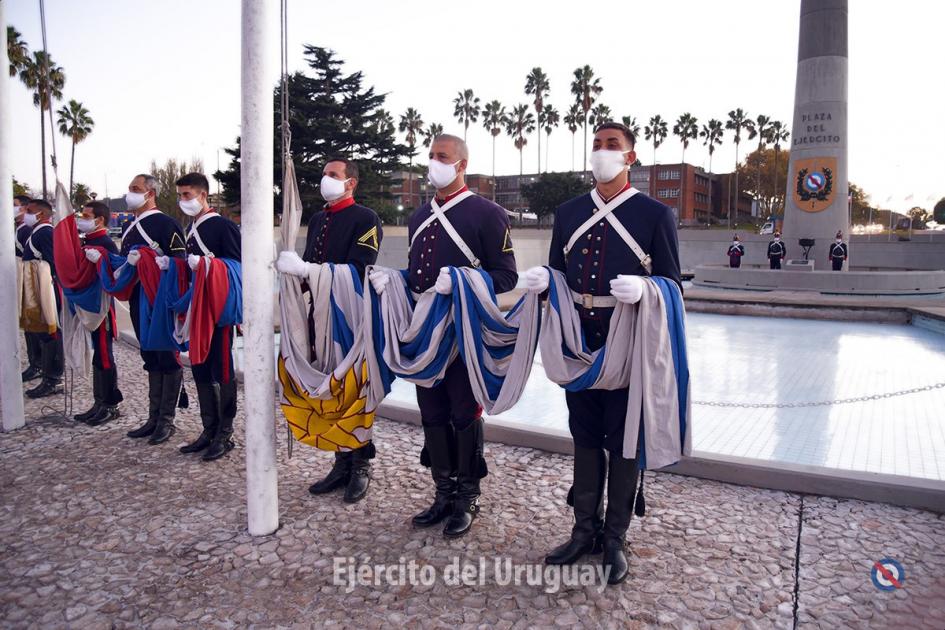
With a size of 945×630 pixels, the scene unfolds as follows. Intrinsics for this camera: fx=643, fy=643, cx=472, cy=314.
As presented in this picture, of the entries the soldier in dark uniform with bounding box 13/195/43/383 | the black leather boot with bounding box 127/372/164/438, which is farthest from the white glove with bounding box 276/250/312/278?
the soldier in dark uniform with bounding box 13/195/43/383

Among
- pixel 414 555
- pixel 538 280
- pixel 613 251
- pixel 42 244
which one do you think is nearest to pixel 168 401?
pixel 42 244

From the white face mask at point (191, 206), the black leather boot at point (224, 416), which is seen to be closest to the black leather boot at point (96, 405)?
the black leather boot at point (224, 416)

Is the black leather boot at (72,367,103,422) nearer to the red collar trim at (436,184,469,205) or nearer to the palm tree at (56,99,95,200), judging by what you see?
the red collar trim at (436,184,469,205)

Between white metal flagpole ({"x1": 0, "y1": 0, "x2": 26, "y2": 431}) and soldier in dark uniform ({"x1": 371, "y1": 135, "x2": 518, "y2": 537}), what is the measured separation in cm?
433

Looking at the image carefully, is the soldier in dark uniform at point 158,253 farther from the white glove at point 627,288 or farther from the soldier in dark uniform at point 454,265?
the white glove at point 627,288

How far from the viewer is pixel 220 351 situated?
5.32 m

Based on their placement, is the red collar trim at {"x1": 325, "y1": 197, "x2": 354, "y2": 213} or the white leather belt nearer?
the white leather belt

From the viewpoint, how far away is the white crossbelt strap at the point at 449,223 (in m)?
3.93

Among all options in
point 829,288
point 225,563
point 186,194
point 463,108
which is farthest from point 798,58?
point 463,108

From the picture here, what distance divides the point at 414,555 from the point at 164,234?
3.72 metres

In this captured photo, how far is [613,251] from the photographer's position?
11.2ft

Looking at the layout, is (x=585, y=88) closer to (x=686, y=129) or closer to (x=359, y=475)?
(x=686, y=129)

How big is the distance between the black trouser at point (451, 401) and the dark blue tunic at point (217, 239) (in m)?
2.31

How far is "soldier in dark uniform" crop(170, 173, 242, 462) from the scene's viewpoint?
17.3 ft
